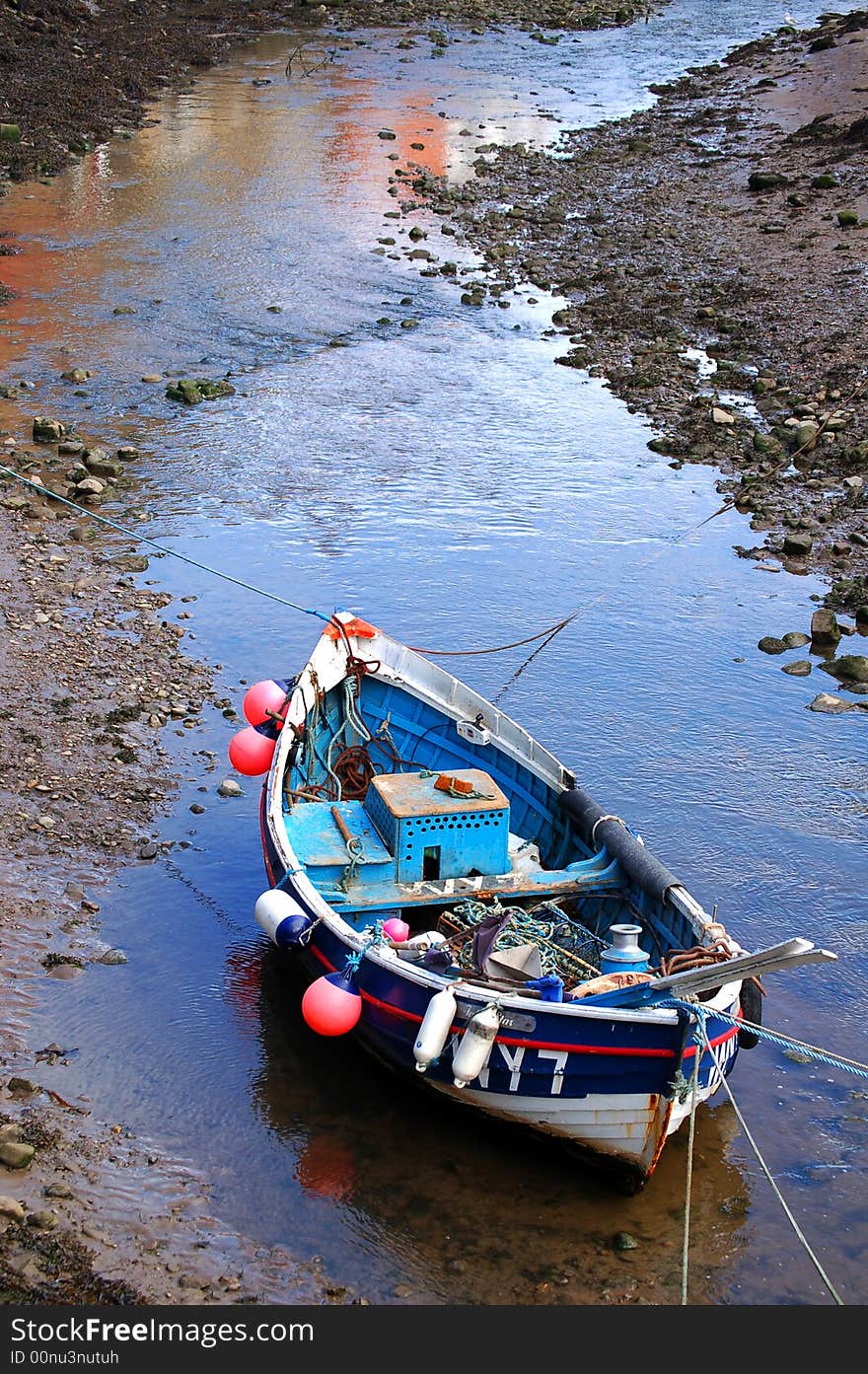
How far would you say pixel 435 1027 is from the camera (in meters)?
8.05

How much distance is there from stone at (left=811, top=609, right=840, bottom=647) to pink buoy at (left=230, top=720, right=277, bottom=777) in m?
7.21

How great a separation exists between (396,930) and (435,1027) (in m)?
1.19

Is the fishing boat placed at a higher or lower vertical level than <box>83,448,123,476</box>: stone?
higher

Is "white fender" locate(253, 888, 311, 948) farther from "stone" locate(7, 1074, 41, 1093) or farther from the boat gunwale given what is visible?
"stone" locate(7, 1074, 41, 1093)

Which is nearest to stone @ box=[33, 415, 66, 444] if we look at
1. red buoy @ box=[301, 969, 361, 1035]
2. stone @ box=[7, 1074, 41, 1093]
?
stone @ box=[7, 1074, 41, 1093]

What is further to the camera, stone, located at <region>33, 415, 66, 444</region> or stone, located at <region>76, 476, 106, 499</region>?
stone, located at <region>33, 415, 66, 444</region>

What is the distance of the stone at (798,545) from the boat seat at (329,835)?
8998 millimetres

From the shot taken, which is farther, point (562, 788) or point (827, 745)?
point (827, 745)

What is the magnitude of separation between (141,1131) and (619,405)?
16517 mm

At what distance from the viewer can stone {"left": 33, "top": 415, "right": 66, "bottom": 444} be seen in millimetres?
18984

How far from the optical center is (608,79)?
49.2m

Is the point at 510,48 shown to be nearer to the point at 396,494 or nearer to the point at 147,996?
the point at 396,494

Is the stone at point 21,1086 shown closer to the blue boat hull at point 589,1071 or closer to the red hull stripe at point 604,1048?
the blue boat hull at point 589,1071

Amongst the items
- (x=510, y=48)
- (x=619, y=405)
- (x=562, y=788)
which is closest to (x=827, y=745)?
(x=562, y=788)
